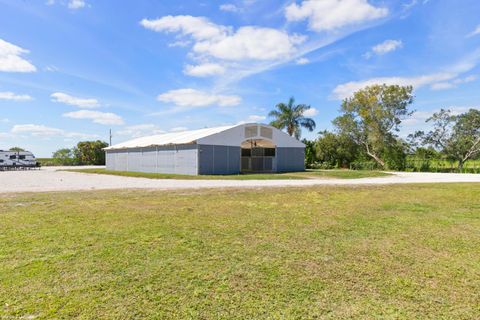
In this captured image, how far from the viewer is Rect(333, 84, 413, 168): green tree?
3338cm

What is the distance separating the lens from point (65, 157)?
51469 mm

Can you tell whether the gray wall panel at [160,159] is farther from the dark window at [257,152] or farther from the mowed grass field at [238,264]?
the mowed grass field at [238,264]

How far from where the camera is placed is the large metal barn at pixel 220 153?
2423cm

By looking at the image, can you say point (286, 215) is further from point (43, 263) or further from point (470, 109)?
point (470, 109)

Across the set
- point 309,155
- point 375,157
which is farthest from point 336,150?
point 375,157

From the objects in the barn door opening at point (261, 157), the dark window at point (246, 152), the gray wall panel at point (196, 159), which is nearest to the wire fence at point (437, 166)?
the gray wall panel at point (196, 159)

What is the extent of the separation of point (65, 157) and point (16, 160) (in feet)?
39.2

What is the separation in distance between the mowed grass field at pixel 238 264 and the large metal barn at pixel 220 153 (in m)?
16.7

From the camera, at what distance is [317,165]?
38.9 m

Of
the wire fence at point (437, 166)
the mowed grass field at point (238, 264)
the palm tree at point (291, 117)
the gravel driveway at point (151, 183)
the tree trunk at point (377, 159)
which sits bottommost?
the mowed grass field at point (238, 264)

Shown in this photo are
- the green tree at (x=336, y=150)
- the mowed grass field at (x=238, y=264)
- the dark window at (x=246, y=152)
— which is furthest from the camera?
the green tree at (x=336, y=150)

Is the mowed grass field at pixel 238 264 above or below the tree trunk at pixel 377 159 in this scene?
below

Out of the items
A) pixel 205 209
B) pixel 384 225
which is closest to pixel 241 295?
pixel 384 225

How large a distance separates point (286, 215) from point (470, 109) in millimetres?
32887
